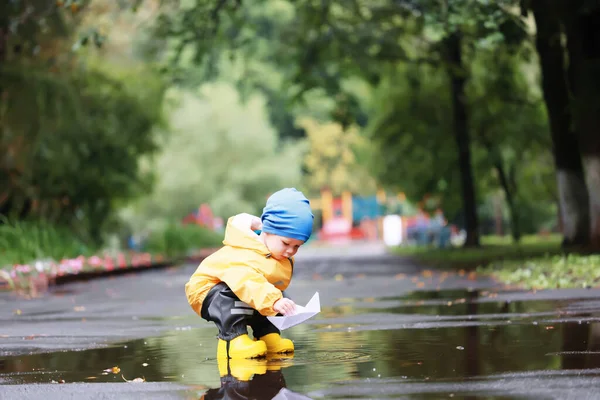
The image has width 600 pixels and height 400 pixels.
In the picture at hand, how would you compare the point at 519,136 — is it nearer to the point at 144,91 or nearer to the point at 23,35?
the point at 144,91

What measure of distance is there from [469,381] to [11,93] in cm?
1927

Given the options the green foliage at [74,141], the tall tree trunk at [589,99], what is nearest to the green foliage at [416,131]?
the green foliage at [74,141]

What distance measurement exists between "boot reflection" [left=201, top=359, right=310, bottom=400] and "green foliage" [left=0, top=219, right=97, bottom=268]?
49.7ft

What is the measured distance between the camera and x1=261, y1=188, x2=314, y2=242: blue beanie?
8398mm

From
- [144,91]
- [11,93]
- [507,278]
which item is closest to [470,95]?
[144,91]

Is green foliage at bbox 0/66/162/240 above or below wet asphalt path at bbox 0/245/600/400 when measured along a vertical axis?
above

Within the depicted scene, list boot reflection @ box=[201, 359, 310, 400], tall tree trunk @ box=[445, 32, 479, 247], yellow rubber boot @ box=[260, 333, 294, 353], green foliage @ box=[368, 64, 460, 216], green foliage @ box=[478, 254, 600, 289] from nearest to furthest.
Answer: boot reflection @ box=[201, 359, 310, 400] < yellow rubber boot @ box=[260, 333, 294, 353] < green foliage @ box=[478, 254, 600, 289] < tall tree trunk @ box=[445, 32, 479, 247] < green foliage @ box=[368, 64, 460, 216]

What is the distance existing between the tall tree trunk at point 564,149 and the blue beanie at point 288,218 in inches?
644

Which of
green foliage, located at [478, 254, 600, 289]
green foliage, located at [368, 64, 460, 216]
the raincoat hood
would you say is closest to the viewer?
the raincoat hood

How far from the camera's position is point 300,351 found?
355 inches

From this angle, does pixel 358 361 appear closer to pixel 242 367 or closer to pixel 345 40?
pixel 242 367

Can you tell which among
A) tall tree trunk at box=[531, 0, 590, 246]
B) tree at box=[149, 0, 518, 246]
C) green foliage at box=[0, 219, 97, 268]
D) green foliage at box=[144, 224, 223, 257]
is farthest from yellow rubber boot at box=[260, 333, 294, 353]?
green foliage at box=[144, 224, 223, 257]

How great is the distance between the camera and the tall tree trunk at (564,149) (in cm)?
2430

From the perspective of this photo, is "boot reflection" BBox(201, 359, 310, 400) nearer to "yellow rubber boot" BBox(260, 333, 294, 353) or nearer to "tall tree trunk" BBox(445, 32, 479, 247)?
"yellow rubber boot" BBox(260, 333, 294, 353)
